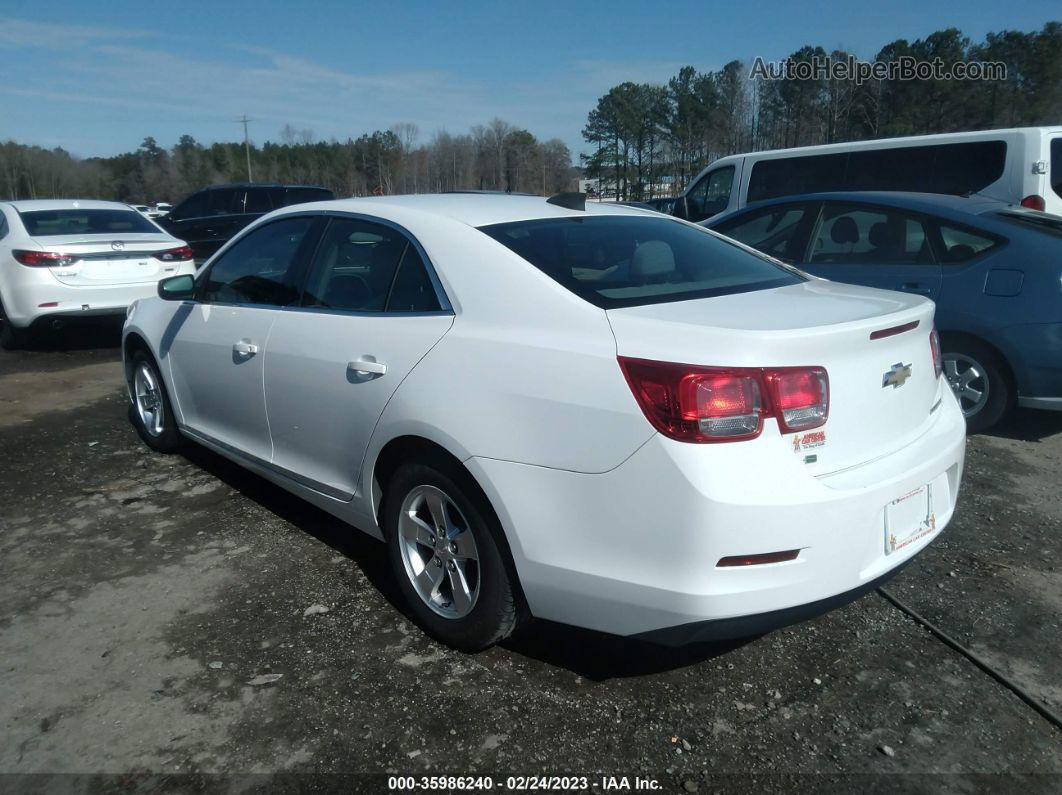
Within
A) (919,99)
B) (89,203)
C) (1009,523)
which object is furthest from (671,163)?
(1009,523)

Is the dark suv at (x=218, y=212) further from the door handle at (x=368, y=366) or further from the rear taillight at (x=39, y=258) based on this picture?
the door handle at (x=368, y=366)

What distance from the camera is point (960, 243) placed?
545 centimetres

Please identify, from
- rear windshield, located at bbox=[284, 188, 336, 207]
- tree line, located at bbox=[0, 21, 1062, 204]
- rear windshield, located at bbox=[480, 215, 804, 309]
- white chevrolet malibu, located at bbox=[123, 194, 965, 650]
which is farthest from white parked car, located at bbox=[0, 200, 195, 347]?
tree line, located at bbox=[0, 21, 1062, 204]

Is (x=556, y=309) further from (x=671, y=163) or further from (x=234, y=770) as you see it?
(x=671, y=163)

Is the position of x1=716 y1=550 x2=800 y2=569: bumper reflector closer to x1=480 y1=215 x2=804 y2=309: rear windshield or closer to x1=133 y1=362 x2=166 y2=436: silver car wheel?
x1=480 y1=215 x2=804 y2=309: rear windshield

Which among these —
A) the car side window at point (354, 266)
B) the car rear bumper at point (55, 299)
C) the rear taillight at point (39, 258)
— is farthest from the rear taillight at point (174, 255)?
the car side window at point (354, 266)

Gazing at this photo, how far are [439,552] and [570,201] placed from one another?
1.65 m

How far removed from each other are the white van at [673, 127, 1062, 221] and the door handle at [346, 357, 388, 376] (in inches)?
289

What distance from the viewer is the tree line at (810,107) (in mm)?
34219

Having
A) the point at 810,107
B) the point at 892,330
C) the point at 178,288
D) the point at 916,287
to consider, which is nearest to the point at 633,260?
the point at 892,330

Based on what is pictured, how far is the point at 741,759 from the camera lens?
2.49 metres

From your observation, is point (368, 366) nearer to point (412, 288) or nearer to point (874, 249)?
Result: point (412, 288)

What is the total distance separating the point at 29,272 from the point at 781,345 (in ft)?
26.5

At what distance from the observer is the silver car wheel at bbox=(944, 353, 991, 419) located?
5363mm
